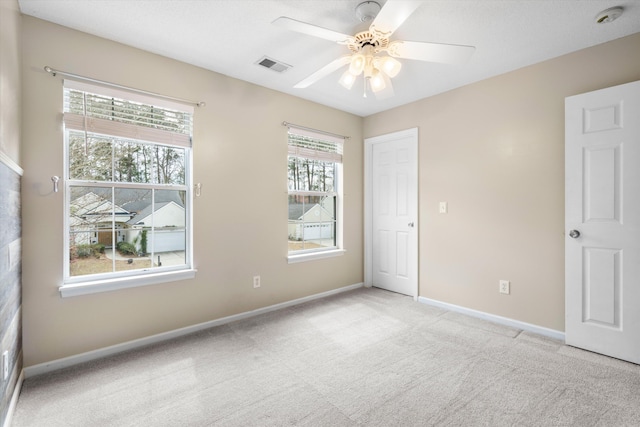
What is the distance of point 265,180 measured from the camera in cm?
329

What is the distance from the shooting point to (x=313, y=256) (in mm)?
3719

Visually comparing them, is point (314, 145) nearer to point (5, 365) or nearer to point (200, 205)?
point (200, 205)

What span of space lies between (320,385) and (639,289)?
2.42 metres

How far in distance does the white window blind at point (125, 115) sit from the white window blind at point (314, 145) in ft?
3.89

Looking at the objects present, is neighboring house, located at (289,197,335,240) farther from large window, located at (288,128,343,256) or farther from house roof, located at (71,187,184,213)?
house roof, located at (71,187,184,213)

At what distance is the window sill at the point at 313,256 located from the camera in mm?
3543

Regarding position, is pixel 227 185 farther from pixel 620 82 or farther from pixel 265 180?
pixel 620 82

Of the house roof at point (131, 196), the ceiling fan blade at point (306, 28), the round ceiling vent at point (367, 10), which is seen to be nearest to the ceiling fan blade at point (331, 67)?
the ceiling fan blade at point (306, 28)

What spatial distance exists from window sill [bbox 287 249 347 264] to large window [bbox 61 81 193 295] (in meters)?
1.16

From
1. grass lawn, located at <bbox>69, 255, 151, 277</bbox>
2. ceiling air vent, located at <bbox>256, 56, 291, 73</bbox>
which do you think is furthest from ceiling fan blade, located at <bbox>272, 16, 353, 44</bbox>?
grass lawn, located at <bbox>69, 255, 151, 277</bbox>

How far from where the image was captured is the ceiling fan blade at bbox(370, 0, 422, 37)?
145 centimetres

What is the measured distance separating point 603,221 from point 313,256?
270 centimetres

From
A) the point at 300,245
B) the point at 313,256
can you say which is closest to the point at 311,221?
the point at 300,245

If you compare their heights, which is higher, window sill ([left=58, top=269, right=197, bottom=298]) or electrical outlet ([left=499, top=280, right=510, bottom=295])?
window sill ([left=58, top=269, right=197, bottom=298])
